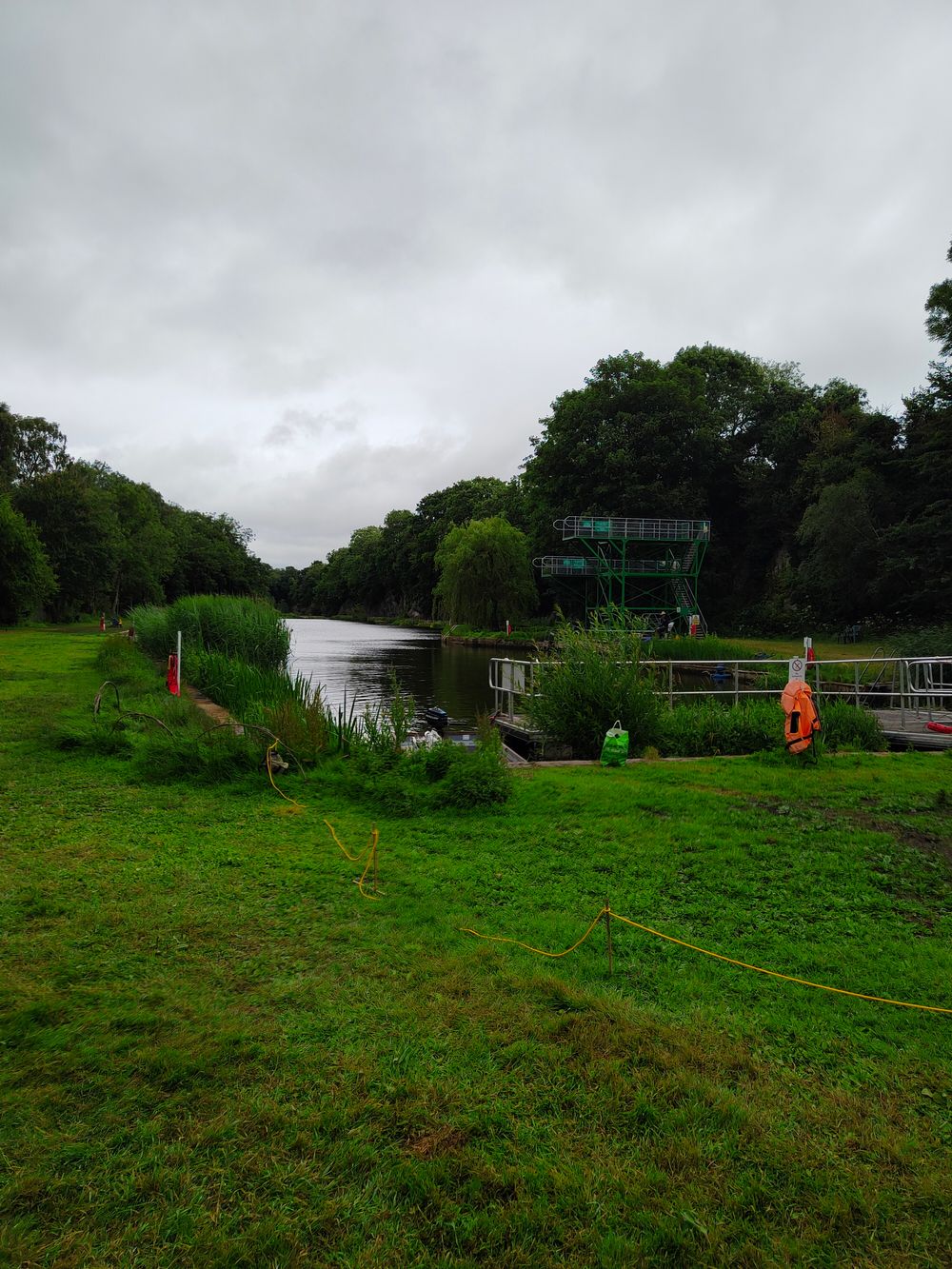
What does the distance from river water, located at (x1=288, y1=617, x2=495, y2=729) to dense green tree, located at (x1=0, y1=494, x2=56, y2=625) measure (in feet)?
48.6

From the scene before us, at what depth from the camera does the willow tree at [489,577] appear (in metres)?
51.2

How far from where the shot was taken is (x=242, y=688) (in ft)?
36.0

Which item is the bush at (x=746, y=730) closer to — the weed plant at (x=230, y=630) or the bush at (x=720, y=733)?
the bush at (x=720, y=733)

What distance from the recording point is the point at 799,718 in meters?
8.65

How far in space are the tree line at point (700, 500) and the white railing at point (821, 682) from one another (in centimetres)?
1172

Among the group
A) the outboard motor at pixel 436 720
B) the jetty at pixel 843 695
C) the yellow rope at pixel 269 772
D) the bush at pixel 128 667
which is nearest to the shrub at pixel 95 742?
the yellow rope at pixel 269 772

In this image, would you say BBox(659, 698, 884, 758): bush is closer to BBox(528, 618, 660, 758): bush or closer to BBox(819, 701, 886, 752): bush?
BBox(819, 701, 886, 752): bush

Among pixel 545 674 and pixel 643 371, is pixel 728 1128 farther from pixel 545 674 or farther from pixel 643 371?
pixel 643 371

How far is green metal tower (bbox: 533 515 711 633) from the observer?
41.3 meters

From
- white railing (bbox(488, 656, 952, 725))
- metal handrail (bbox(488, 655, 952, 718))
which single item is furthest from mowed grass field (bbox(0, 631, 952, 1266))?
white railing (bbox(488, 656, 952, 725))

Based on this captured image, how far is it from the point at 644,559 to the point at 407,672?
20739 mm

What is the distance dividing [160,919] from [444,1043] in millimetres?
1892

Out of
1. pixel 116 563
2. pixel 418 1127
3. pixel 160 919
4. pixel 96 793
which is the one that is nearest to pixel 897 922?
pixel 418 1127

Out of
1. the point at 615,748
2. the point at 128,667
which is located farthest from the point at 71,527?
the point at 615,748
